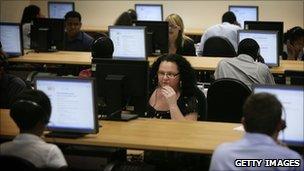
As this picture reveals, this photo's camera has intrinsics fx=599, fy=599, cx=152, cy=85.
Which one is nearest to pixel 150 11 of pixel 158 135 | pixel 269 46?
pixel 269 46

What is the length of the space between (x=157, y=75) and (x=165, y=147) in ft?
4.20

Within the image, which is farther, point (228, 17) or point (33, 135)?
point (228, 17)

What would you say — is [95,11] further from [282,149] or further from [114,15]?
[282,149]

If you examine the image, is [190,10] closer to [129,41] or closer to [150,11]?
[150,11]

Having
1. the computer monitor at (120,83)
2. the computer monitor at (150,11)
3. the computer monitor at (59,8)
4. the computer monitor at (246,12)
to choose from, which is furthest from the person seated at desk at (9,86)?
the computer monitor at (59,8)

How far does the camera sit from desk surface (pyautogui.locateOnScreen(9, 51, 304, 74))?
684cm

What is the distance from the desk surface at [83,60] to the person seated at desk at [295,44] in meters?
0.29

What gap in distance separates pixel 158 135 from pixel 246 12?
296 inches

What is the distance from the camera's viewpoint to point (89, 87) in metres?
3.74

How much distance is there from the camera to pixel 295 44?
7660 millimetres

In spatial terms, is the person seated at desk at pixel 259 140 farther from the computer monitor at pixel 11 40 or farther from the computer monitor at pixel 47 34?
the computer monitor at pixel 47 34

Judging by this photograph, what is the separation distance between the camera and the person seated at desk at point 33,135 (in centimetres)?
307

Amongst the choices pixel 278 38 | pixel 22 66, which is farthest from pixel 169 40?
pixel 22 66

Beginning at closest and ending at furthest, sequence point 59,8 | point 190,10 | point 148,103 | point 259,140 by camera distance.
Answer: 1. point 259,140
2. point 148,103
3. point 190,10
4. point 59,8
